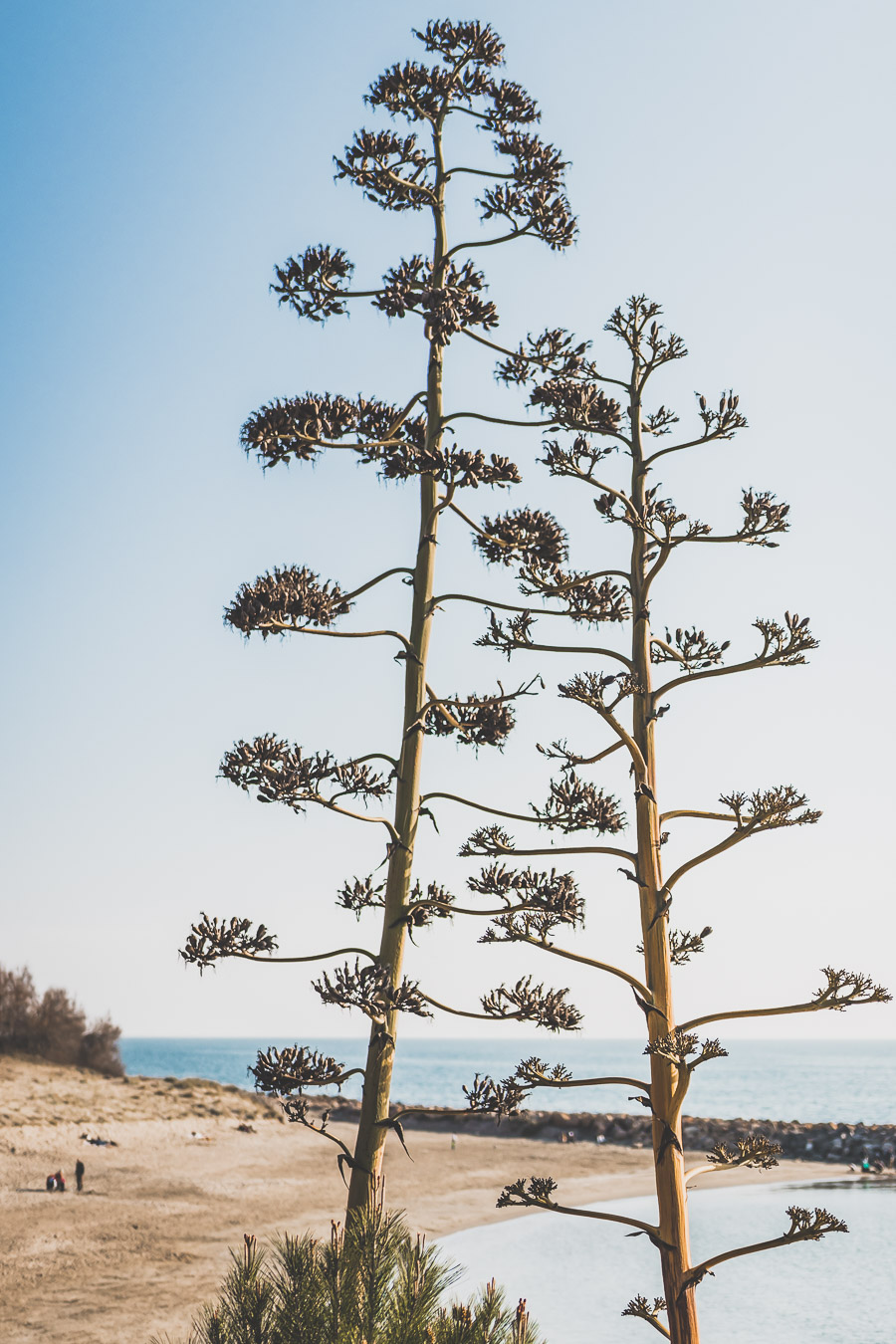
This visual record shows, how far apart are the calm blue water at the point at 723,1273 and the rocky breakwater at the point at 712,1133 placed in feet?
21.4

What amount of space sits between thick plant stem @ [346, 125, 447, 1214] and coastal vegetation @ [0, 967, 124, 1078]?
120 ft

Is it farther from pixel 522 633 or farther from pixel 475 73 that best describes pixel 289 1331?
pixel 475 73

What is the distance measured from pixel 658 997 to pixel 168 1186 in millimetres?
20516

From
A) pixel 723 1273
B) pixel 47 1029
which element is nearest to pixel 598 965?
pixel 723 1273

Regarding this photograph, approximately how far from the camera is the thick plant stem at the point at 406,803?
221 inches

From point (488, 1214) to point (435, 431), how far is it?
19.0m

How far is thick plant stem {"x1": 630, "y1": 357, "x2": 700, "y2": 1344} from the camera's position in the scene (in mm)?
4750

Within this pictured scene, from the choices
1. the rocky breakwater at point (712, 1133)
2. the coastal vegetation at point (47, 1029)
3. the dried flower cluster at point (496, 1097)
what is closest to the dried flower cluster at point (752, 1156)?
the dried flower cluster at point (496, 1097)

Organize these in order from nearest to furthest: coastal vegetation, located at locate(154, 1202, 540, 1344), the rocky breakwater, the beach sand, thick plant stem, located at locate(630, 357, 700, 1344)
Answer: coastal vegetation, located at locate(154, 1202, 540, 1344), thick plant stem, located at locate(630, 357, 700, 1344), the beach sand, the rocky breakwater

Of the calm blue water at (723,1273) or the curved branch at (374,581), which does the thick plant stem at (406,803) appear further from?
the calm blue water at (723,1273)

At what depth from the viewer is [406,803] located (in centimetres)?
633

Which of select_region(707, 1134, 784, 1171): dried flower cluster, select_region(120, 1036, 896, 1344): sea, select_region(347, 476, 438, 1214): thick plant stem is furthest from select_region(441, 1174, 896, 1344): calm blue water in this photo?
select_region(707, 1134, 784, 1171): dried flower cluster

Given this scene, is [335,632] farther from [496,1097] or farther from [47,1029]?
[47,1029]

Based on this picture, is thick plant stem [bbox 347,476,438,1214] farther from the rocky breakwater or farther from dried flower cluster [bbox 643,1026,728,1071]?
the rocky breakwater
